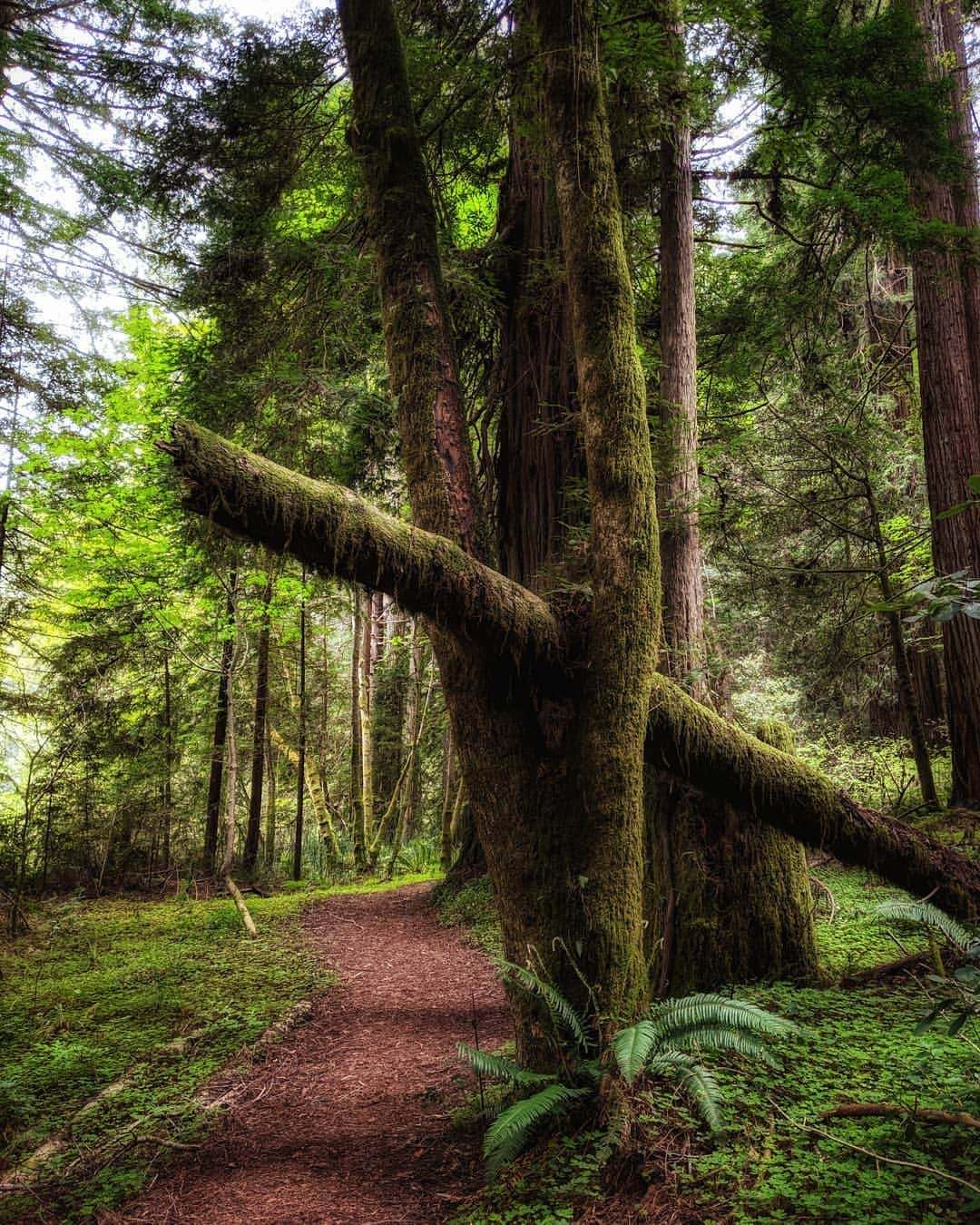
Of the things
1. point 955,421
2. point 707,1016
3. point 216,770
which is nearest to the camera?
point 707,1016

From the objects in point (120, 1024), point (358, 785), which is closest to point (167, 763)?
point (358, 785)

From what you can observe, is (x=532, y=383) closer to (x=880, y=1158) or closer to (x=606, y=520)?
(x=606, y=520)

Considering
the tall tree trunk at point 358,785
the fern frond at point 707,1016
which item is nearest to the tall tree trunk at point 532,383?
the fern frond at point 707,1016

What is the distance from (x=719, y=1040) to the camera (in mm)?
3057

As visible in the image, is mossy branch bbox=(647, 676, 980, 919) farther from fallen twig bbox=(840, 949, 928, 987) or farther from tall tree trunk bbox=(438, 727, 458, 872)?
tall tree trunk bbox=(438, 727, 458, 872)

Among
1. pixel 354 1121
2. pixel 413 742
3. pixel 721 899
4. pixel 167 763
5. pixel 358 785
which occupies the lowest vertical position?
pixel 354 1121

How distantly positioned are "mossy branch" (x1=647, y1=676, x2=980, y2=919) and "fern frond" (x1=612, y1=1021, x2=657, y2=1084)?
149 centimetres

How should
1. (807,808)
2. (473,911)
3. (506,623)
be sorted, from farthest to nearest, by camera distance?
1. (473,911)
2. (807,808)
3. (506,623)

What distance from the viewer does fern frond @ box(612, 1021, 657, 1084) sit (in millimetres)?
2725

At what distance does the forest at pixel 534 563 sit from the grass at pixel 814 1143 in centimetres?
2

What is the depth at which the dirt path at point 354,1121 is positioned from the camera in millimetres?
3121

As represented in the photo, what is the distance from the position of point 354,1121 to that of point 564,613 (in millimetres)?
→ 3177

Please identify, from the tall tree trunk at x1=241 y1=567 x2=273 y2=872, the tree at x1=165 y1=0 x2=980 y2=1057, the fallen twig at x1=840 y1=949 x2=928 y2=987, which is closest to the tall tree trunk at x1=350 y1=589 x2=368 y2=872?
the tall tree trunk at x1=241 y1=567 x2=273 y2=872

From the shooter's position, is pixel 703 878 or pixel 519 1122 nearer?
pixel 519 1122
